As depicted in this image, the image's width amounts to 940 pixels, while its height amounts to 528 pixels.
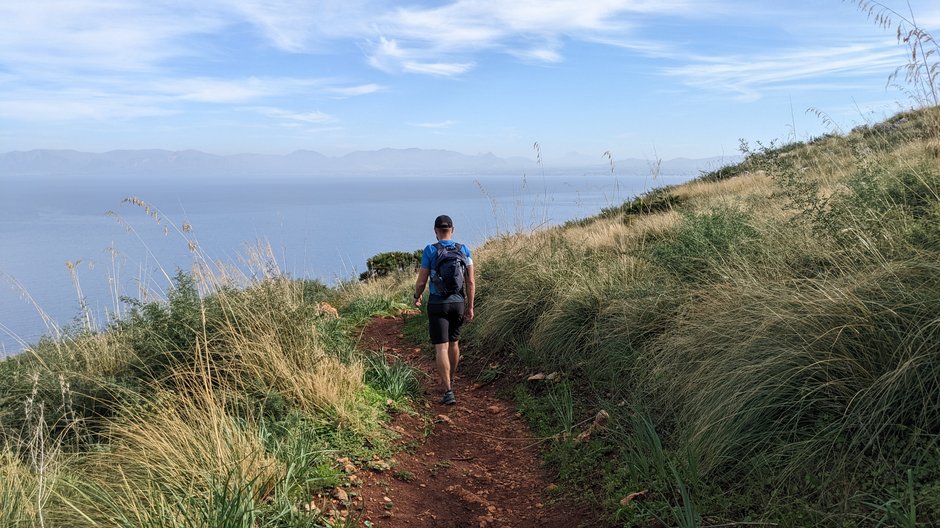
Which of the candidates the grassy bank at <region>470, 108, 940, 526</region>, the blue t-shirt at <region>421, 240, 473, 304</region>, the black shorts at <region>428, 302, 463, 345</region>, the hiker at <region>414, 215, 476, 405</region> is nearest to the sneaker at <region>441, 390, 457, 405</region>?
the hiker at <region>414, 215, 476, 405</region>

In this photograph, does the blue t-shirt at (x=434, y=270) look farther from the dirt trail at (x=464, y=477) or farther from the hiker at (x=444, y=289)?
the dirt trail at (x=464, y=477)

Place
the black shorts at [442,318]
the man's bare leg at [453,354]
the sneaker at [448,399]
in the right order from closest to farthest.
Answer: the sneaker at [448,399], the black shorts at [442,318], the man's bare leg at [453,354]

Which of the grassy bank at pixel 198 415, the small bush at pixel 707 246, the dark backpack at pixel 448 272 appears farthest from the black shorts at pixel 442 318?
the small bush at pixel 707 246

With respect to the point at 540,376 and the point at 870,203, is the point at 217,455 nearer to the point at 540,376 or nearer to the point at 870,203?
the point at 540,376

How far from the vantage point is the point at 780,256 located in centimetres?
503

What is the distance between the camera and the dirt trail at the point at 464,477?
3895mm

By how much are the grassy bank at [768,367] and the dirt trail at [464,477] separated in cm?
27

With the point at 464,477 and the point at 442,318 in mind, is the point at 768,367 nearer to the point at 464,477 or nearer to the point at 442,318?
the point at 464,477

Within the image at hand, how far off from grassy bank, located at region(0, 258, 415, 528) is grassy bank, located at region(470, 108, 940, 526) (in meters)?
1.85

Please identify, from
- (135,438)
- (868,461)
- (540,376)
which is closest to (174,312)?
(135,438)

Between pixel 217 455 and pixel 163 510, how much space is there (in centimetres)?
71

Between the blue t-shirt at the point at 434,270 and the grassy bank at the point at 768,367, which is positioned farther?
the blue t-shirt at the point at 434,270

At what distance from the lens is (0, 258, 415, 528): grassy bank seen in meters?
3.16

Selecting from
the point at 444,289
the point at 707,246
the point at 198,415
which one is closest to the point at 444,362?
the point at 444,289
